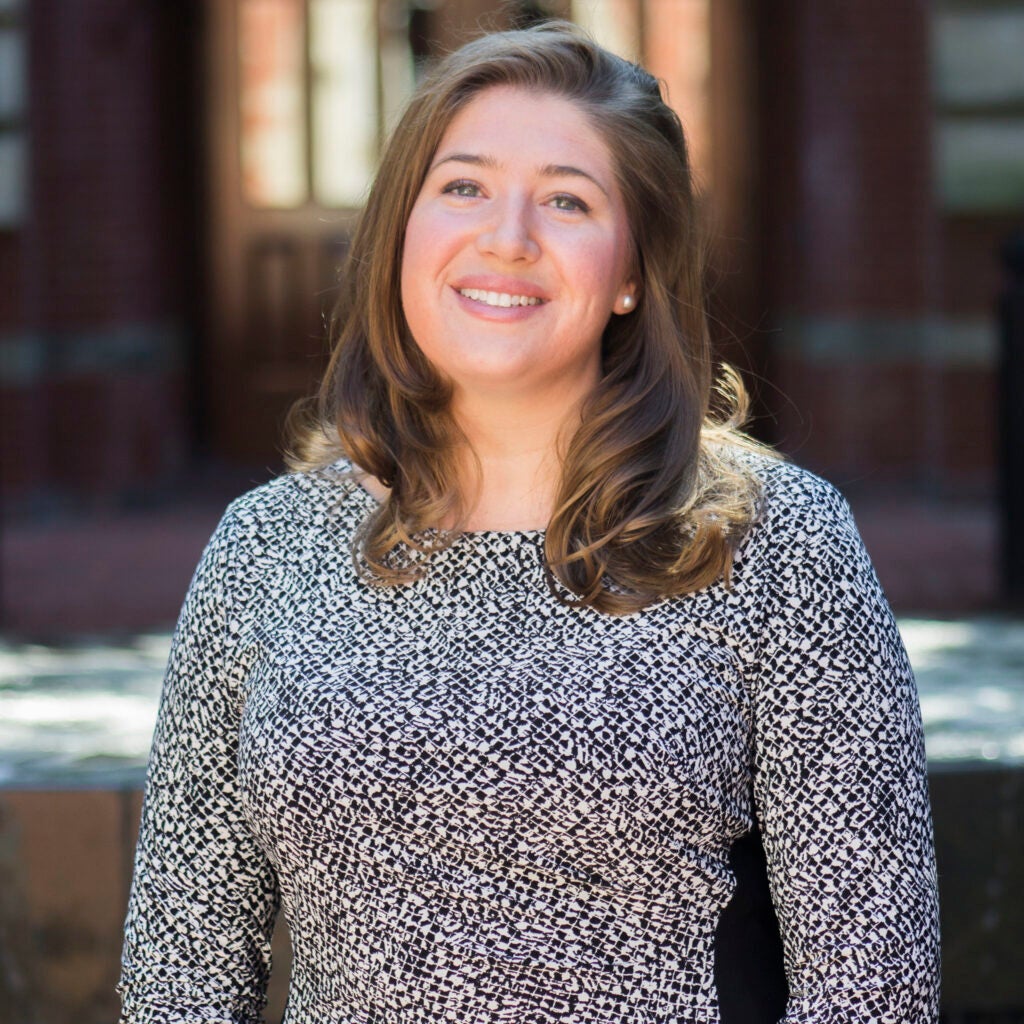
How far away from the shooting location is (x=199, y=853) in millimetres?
2221

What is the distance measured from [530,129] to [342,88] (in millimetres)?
6590

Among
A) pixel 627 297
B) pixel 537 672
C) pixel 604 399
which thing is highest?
pixel 627 297

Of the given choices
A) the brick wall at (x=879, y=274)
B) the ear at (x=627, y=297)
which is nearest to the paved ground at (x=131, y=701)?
the ear at (x=627, y=297)

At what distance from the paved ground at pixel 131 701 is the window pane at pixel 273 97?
12.9 feet

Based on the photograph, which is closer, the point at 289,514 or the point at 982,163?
the point at 289,514

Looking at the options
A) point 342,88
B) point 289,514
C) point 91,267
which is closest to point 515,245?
point 289,514

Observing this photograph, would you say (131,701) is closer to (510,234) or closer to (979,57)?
(510,234)

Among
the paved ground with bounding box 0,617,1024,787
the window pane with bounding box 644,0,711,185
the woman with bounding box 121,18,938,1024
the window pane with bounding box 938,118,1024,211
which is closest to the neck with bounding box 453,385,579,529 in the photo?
the woman with bounding box 121,18,938,1024

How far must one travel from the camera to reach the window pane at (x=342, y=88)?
852 centimetres

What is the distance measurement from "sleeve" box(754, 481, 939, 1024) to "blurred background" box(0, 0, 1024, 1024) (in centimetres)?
435

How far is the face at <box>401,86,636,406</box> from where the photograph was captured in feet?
7.14

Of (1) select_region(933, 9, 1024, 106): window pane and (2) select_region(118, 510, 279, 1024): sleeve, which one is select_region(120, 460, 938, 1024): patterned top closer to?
(2) select_region(118, 510, 279, 1024): sleeve

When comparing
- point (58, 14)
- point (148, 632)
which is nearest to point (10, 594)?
point (148, 632)

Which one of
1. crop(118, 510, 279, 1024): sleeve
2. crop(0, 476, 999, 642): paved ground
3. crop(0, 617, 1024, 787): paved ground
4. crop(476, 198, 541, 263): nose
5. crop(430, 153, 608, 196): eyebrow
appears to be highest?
crop(430, 153, 608, 196): eyebrow
